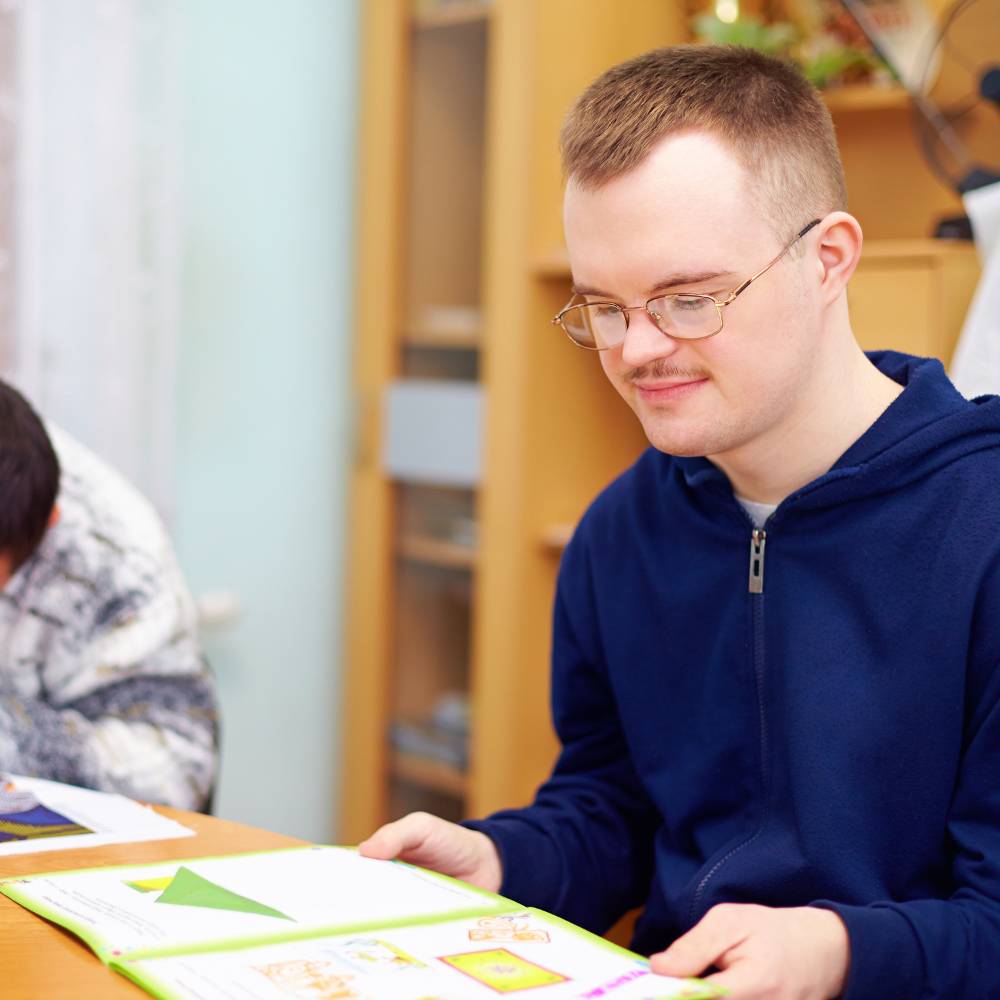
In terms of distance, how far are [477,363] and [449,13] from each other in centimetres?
68

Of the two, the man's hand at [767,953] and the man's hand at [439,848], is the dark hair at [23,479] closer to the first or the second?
the man's hand at [439,848]

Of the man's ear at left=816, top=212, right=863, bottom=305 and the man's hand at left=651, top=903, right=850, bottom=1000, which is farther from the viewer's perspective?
the man's ear at left=816, top=212, right=863, bottom=305

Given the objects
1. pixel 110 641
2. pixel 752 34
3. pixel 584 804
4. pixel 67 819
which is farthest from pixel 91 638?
pixel 752 34

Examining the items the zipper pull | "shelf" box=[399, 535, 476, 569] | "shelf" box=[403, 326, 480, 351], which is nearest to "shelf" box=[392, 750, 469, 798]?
"shelf" box=[399, 535, 476, 569]

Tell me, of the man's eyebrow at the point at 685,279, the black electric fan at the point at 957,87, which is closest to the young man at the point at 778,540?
the man's eyebrow at the point at 685,279

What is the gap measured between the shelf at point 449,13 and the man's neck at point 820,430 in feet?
5.92

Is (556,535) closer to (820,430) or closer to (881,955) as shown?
(820,430)

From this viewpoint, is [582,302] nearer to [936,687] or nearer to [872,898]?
[936,687]

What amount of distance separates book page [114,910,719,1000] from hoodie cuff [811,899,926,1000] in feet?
0.39

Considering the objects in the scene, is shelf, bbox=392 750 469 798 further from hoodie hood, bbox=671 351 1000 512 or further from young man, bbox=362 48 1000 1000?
hoodie hood, bbox=671 351 1000 512

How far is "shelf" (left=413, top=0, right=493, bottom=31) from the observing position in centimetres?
269

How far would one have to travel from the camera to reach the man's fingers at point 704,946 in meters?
0.80

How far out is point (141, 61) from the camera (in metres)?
2.48

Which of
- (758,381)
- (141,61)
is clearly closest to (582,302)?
(758,381)
